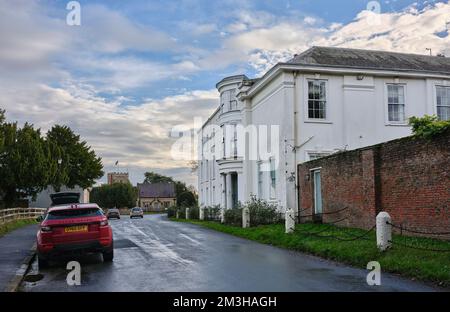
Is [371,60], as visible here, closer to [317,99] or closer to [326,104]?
[326,104]

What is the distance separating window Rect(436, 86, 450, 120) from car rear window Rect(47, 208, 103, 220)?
20.9m

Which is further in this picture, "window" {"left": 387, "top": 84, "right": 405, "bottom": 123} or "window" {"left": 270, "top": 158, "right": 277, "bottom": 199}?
"window" {"left": 270, "top": 158, "right": 277, "bottom": 199}

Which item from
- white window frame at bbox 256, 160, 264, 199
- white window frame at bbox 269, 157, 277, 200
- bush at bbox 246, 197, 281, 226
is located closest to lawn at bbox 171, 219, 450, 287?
bush at bbox 246, 197, 281, 226

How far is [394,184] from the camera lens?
15.6m

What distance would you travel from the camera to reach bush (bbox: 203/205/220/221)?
36600 millimetres

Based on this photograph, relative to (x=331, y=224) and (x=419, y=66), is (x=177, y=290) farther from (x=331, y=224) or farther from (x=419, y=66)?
(x=419, y=66)

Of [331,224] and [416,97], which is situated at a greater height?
[416,97]

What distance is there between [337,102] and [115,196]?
80341 mm

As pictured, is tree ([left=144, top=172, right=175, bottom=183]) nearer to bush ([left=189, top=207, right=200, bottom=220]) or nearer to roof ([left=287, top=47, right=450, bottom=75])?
bush ([left=189, top=207, right=200, bottom=220])

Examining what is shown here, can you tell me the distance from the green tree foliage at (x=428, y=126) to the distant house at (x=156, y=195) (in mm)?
111127

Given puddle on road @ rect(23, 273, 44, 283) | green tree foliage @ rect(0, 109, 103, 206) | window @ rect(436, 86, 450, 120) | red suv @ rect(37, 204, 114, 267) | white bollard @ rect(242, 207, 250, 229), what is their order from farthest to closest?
green tree foliage @ rect(0, 109, 103, 206) < window @ rect(436, 86, 450, 120) < white bollard @ rect(242, 207, 250, 229) < red suv @ rect(37, 204, 114, 267) < puddle on road @ rect(23, 273, 44, 283)
